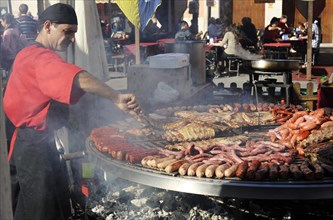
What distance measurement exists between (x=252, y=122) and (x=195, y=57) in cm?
459

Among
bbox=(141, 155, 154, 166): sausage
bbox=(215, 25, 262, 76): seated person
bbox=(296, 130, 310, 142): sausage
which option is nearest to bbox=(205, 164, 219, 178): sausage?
bbox=(141, 155, 154, 166): sausage

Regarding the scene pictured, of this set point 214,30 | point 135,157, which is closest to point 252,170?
point 135,157

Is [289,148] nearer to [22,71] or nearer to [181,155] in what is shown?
[181,155]

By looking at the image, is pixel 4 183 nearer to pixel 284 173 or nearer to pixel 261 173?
pixel 261 173

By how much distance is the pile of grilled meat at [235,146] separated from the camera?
361 centimetres

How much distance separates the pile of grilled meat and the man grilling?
661 mm

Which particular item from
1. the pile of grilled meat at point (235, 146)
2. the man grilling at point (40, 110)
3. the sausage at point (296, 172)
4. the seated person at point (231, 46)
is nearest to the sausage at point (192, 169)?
the pile of grilled meat at point (235, 146)

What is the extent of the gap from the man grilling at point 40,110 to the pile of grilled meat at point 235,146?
2.17 ft

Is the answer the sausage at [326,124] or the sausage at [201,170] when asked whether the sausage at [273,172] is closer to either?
the sausage at [201,170]

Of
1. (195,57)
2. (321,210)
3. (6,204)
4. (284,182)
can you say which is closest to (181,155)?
(284,182)

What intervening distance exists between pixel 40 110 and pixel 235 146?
1910 millimetres

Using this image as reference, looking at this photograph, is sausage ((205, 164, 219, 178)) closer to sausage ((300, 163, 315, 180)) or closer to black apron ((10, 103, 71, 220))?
sausage ((300, 163, 315, 180))

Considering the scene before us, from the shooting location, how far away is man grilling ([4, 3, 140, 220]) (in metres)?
3.43

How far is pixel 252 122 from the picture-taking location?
18.0 feet
